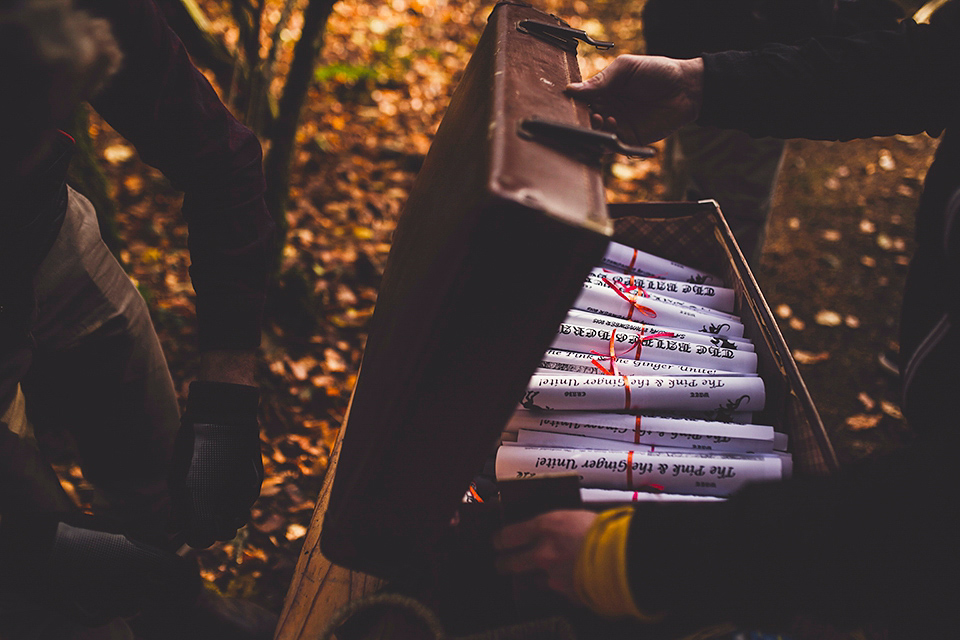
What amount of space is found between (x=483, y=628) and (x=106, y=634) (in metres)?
1.10

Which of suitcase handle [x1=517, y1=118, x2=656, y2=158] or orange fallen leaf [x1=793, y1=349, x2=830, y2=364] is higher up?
suitcase handle [x1=517, y1=118, x2=656, y2=158]

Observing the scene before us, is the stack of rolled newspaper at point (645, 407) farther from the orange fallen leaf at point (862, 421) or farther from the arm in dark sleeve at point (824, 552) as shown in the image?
the orange fallen leaf at point (862, 421)

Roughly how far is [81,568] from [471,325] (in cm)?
126

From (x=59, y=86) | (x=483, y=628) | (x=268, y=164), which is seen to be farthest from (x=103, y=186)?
(x=483, y=628)

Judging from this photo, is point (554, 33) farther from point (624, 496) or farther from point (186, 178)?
point (624, 496)

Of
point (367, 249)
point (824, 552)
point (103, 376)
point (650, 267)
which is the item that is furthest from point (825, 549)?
point (367, 249)

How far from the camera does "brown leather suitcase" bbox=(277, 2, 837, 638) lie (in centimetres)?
74

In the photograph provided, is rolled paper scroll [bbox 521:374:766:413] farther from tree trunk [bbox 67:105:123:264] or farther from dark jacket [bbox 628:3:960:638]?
tree trunk [bbox 67:105:123:264]

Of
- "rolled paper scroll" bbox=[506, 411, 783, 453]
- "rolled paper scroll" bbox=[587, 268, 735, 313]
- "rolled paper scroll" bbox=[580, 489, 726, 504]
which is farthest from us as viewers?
"rolled paper scroll" bbox=[587, 268, 735, 313]

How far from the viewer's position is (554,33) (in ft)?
4.31

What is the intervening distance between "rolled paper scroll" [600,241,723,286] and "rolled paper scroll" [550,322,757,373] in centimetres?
32

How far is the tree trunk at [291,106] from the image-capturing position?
2.40 m

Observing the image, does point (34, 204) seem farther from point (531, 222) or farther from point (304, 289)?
point (304, 289)

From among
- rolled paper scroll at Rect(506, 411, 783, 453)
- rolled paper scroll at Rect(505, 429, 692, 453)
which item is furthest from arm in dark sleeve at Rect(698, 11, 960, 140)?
rolled paper scroll at Rect(505, 429, 692, 453)
